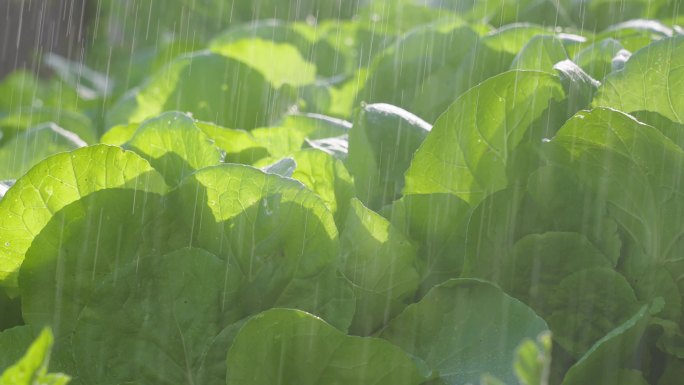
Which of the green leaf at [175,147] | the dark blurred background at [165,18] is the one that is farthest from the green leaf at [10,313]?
the dark blurred background at [165,18]

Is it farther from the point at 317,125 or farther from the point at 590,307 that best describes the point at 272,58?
the point at 590,307

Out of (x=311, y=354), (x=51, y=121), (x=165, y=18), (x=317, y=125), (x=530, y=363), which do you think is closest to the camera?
(x=530, y=363)

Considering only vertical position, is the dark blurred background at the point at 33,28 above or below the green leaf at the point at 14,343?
above

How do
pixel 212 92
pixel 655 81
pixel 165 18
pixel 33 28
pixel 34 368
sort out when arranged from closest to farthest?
pixel 34 368 < pixel 655 81 < pixel 212 92 < pixel 165 18 < pixel 33 28

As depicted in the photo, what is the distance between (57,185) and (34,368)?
1.19 feet

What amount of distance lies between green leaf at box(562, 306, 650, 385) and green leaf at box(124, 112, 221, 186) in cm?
49

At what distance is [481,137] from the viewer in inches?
39.3

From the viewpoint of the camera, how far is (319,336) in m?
0.86

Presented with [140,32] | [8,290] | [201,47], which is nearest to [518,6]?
[201,47]

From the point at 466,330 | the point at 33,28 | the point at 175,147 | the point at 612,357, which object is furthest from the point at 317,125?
the point at 33,28

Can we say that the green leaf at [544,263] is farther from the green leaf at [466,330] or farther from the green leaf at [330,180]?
the green leaf at [330,180]

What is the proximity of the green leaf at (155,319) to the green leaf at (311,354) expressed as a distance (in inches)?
2.9

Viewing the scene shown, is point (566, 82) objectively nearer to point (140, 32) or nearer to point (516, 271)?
point (516, 271)

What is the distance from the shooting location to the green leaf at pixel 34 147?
4.78 ft
